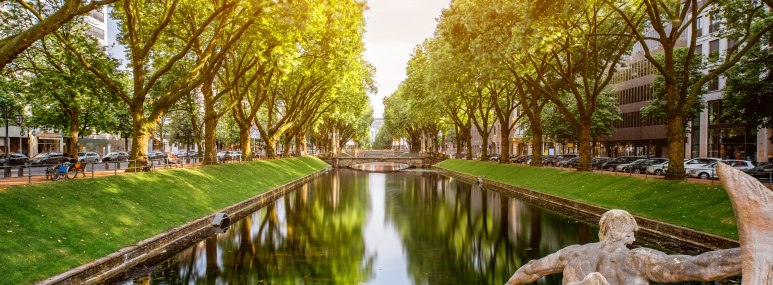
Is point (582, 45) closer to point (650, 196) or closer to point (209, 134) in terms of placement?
point (650, 196)

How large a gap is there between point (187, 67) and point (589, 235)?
35682 mm

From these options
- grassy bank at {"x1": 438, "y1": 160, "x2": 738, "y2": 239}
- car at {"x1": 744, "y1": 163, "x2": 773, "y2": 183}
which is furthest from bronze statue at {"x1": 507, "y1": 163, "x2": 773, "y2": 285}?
car at {"x1": 744, "y1": 163, "x2": 773, "y2": 183}

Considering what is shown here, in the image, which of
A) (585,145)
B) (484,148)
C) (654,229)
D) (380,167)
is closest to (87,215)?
(654,229)

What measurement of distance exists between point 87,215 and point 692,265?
1834 centimetres

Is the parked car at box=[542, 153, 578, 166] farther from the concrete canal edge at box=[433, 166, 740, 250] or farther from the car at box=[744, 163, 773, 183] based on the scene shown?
the concrete canal edge at box=[433, 166, 740, 250]

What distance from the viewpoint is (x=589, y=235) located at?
20.1 m

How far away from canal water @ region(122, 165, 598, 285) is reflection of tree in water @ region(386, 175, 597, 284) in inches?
1.4

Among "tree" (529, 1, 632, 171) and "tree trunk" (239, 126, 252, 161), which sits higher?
"tree" (529, 1, 632, 171)

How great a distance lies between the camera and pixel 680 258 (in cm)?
347

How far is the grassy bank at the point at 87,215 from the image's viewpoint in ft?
41.3

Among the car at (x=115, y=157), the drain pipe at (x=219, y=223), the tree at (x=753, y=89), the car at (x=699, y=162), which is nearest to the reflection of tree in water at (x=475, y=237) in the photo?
the drain pipe at (x=219, y=223)

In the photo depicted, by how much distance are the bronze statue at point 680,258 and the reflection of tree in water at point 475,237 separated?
385 inches

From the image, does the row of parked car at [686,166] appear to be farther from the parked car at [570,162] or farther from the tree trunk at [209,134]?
the tree trunk at [209,134]

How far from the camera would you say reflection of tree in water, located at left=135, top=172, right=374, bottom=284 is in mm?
13943
